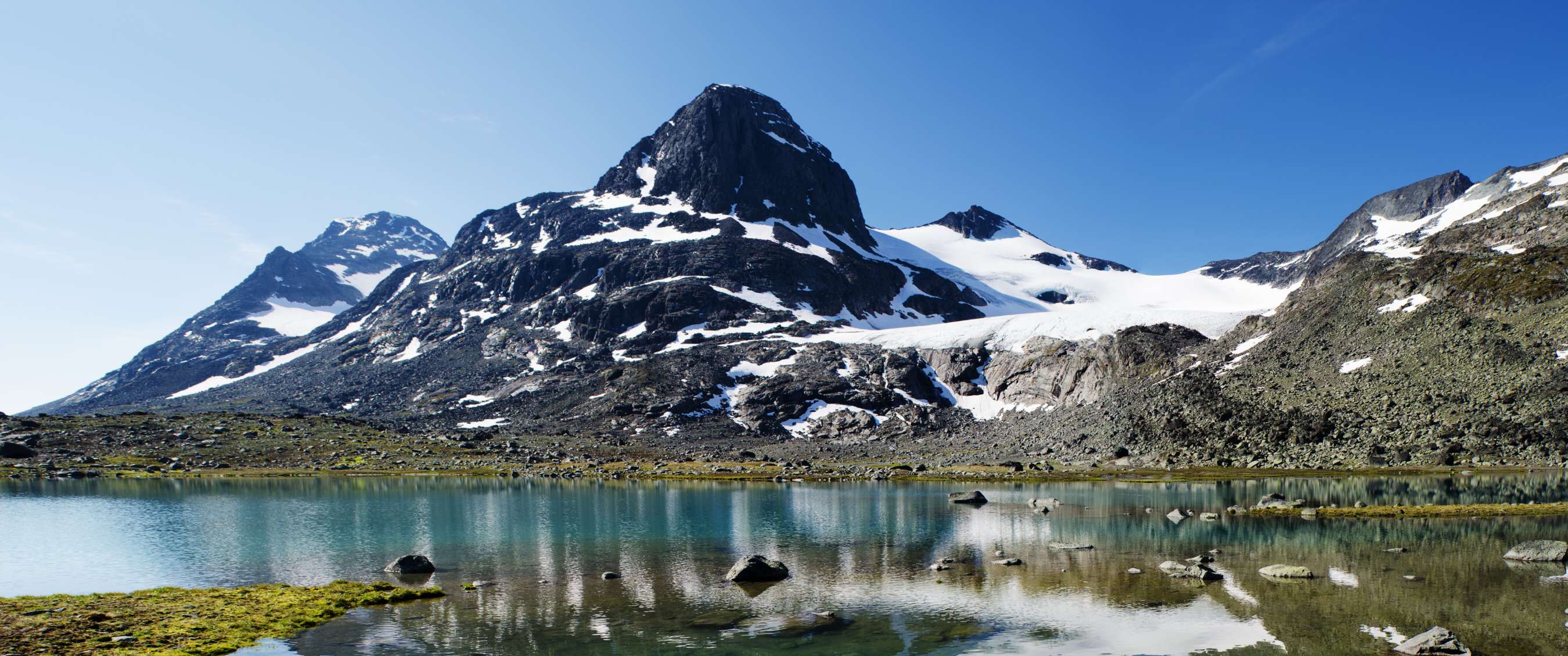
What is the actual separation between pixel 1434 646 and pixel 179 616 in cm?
4217

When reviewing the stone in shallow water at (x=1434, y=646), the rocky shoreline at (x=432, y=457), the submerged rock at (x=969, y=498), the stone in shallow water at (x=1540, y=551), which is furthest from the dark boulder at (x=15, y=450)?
the stone in shallow water at (x=1540, y=551)

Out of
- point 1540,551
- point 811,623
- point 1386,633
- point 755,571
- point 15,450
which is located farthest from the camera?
point 15,450

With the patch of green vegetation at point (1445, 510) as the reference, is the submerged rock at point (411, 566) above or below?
above

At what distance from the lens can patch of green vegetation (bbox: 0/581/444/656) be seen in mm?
26250

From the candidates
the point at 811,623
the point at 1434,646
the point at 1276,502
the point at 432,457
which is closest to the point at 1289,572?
the point at 1434,646

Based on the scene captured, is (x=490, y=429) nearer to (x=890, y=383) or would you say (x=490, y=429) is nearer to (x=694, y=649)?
(x=890, y=383)

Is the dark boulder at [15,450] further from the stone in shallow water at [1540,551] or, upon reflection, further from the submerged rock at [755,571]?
the stone in shallow water at [1540,551]

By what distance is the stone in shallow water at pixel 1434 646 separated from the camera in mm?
24078

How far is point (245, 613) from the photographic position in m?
31.4

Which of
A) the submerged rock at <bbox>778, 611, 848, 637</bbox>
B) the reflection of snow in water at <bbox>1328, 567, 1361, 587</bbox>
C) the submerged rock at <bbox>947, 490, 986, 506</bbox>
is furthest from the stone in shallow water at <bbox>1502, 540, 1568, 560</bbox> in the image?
the submerged rock at <bbox>947, 490, 986, 506</bbox>

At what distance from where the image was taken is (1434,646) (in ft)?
79.9

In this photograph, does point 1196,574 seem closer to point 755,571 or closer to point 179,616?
point 755,571

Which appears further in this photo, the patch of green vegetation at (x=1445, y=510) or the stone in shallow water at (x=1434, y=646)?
the patch of green vegetation at (x=1445, y=510)

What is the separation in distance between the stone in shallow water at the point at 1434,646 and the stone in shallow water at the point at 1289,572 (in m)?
11.6
